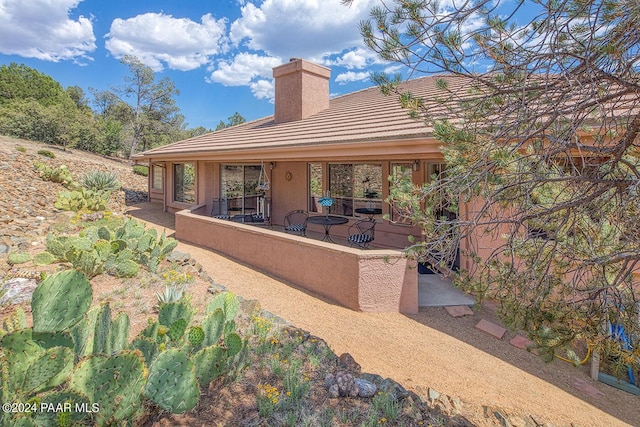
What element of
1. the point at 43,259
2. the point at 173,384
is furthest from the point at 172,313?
the point at 43,259

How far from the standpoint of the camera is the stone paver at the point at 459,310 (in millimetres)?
5872

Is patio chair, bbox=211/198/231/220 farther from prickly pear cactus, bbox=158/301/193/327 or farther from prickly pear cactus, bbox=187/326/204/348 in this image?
prickly pear cactus, bbox=187/326/204/348

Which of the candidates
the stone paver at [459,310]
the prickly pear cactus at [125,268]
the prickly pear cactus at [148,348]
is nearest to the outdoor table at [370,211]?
the stone paver at [459,310]

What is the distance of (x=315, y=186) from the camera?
11.2 meters

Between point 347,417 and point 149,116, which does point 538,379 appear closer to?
point 347,417

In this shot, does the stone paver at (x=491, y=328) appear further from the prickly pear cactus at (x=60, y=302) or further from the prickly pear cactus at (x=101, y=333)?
the prickly pear cactus at (x=60, y=302)

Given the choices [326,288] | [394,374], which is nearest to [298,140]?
[326,288]

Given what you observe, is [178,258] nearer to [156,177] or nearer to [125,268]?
[125,268]

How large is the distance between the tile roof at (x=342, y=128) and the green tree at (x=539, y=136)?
9.91 ft

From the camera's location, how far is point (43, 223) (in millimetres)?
9852

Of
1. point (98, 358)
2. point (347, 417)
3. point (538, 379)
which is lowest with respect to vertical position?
point (538, 379)

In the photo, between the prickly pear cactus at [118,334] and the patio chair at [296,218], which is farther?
the patio chair at [296,218]

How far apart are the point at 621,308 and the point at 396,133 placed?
16.4 ft

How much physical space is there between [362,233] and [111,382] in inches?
274
